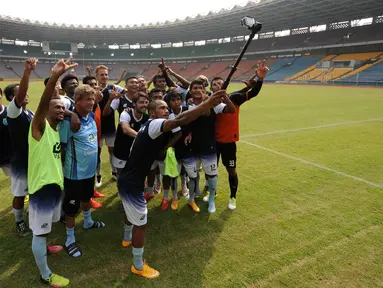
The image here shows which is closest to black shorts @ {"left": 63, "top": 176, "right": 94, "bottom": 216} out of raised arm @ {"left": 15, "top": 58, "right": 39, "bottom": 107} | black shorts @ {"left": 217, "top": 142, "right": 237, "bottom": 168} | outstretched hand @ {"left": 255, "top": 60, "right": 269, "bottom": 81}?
raised arm @ {"left": 15, "top": 58, "right": 39, "bottom": 107}

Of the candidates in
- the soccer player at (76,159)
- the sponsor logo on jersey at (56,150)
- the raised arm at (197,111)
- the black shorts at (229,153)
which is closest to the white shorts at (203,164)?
the black shorts at (229,153)

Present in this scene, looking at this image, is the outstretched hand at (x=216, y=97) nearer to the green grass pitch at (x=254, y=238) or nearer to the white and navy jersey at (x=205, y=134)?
the white and navy jersey at (x=205, y=134)

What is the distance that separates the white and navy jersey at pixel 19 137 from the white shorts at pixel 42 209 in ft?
3.15

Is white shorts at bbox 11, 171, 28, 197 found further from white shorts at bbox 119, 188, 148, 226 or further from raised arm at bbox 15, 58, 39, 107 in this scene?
white shorts at bbox 119, 188, 148, 226

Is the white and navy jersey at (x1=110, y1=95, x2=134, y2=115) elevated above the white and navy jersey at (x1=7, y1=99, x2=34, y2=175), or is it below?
above

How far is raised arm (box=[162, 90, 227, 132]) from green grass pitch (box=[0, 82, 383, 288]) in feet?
5.80

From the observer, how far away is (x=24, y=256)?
10.8ft

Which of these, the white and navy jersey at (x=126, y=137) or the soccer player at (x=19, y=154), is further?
the white and navy jersey at (x=126, y=137)

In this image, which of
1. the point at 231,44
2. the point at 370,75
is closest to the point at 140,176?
the point at 370,75

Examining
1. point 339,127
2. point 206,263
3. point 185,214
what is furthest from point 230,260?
point 339,127

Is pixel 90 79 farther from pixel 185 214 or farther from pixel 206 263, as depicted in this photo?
pixel 206 263

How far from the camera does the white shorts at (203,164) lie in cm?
425

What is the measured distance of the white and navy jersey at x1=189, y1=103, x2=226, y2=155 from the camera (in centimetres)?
416

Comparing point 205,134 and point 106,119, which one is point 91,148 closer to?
point 205,134
